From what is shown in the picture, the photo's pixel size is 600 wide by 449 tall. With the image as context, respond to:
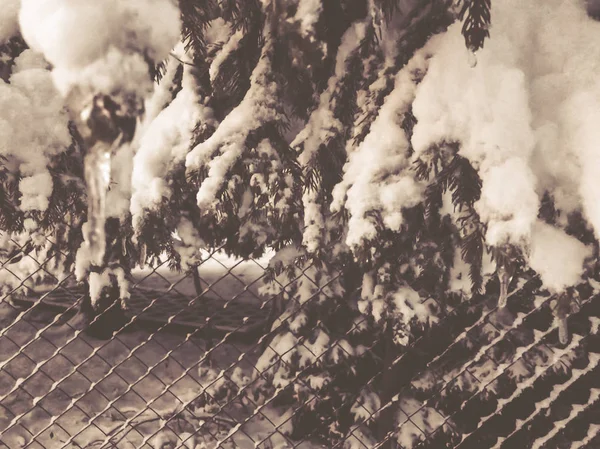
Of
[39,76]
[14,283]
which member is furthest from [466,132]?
[14,283]

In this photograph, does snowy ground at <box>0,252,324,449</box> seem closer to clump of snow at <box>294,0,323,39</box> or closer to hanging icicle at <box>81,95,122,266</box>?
hanging icicle at <box>81,95,122,266</box>

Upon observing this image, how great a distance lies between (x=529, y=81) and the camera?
158 cm

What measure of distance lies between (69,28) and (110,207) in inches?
34.6

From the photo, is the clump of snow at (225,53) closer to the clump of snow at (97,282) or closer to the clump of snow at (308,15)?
the clump of snow at (308,15)

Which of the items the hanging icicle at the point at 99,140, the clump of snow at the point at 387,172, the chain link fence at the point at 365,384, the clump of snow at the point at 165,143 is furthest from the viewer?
the chain link fence at the point at 365,384

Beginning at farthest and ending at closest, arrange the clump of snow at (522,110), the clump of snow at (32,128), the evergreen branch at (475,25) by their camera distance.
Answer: the clump of snow at (32,128), the clump of snow at (522,110), the evergreen branch at (475,25)

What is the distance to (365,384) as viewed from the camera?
148 inches

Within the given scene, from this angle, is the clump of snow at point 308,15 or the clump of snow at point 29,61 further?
the clump of snow at point 29,61

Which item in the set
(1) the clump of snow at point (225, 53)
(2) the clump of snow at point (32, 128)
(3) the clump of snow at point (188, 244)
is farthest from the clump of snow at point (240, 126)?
(3) the clump of snow at point (188, 244)

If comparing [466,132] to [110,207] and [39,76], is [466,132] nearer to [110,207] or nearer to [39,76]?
[110,207]

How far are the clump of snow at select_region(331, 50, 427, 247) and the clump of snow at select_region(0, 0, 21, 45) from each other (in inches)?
50.6

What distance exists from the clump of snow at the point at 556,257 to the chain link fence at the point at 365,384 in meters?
0.15

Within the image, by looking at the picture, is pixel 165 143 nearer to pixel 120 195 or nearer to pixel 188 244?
A: pixel 120 195

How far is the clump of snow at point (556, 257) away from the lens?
1.64m
